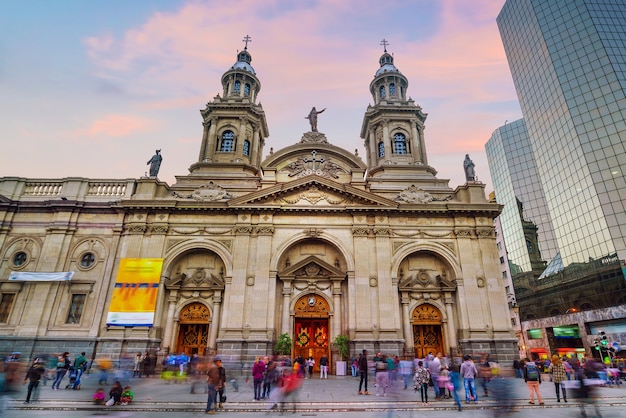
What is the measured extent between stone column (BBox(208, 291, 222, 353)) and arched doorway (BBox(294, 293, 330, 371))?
19.5 feet

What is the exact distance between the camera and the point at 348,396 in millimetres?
14445

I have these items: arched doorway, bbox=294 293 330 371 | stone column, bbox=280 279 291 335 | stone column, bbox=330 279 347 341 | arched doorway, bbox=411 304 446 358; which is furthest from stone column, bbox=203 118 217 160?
arched doorway, bbox=411 304 446 358

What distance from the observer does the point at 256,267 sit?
26.2 m

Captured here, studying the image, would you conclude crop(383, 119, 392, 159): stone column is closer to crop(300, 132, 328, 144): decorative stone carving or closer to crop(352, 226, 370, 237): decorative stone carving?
crop(300, 132, 328, 144): decorative stone carving

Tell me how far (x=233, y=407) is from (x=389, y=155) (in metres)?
29.4

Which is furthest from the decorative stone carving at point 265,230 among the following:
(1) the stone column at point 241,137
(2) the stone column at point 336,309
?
(1) the stone column at point 241,137

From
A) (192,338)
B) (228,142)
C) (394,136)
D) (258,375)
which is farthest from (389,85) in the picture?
(258,375)

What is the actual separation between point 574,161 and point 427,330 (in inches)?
1680

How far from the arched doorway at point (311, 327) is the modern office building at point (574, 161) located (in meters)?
33.5

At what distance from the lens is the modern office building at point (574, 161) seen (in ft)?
143

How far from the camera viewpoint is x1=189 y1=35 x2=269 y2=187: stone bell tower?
34812 mm

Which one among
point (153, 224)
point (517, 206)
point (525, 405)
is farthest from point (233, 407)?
point (517, 206)

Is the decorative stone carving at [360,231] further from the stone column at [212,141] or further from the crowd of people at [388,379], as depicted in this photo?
the stone column at [212,141]

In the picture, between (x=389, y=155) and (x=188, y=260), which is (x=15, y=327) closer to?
(x=188, y=260)
